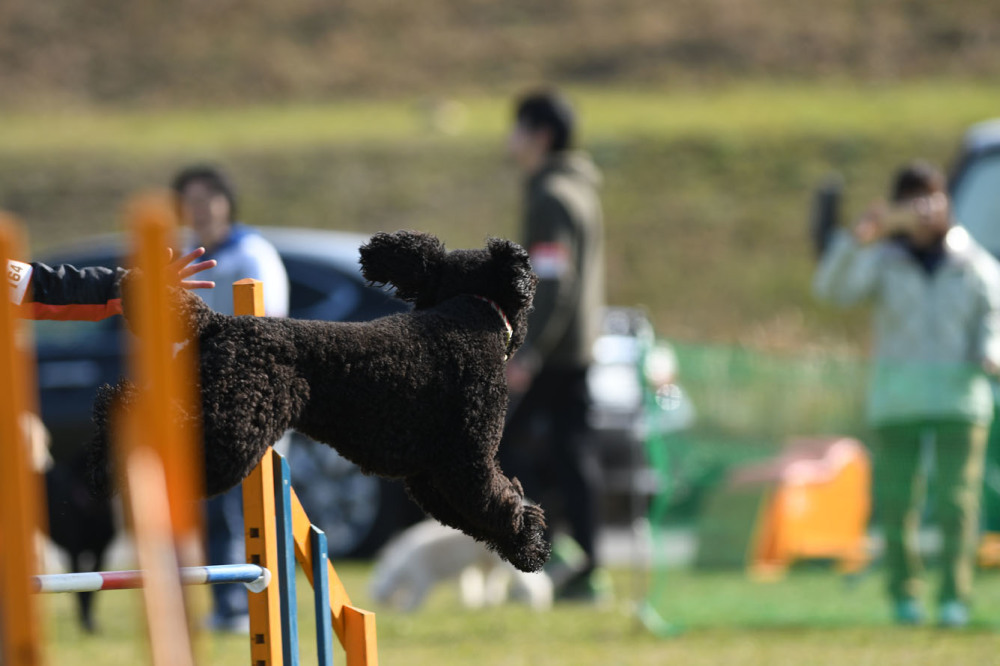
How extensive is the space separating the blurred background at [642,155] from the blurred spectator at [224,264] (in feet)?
2.30

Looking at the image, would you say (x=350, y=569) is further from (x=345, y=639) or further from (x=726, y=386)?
(x=345, y=639)

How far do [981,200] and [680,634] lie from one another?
10.7 ft

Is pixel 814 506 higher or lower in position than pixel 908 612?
higher

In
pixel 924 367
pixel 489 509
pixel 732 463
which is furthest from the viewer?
pixel 732 463

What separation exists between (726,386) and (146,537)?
466cm

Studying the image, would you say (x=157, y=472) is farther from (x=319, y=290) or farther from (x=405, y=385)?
(x=319, y=290)

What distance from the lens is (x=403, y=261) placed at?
259 cm

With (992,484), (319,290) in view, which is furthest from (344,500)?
(992,484)

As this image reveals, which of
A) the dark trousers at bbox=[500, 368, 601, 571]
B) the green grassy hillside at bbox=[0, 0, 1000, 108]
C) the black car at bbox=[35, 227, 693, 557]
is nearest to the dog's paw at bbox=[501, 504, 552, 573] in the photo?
the dark trousers at bbox=[500, 368, 601, 571]

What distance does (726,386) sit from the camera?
19.5ft

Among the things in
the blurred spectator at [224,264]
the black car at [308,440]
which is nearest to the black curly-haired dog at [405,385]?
the blurred spectator at [224,264]

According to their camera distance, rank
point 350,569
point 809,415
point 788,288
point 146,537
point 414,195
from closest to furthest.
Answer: point 146,537 → point 809,415 → point 350,569 → point 788,288 → point 414,195

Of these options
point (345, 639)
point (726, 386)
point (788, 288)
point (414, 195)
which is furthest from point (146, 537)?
point (414, 195)

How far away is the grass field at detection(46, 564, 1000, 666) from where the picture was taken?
4.92 meters
